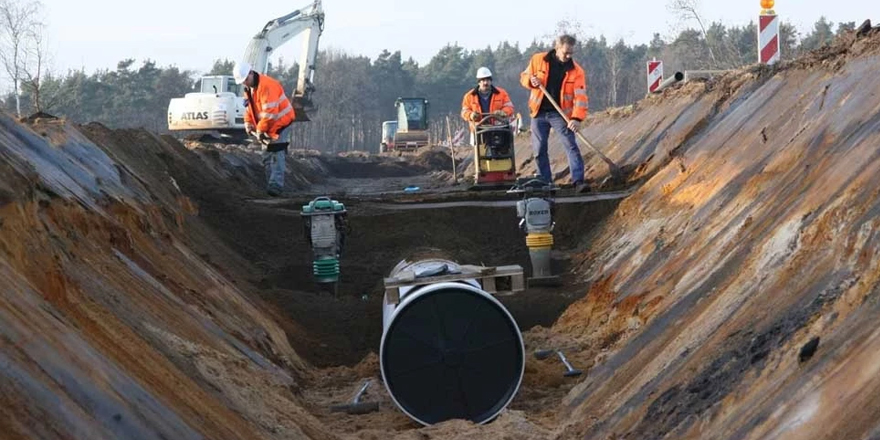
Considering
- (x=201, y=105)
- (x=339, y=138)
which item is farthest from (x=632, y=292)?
(x=339, y=138)

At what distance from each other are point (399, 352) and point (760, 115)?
5.88 meters

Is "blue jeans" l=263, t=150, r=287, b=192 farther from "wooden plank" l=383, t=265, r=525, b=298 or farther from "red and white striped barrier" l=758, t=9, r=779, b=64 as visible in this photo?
"wooden plank" l=383, t=265, r=525, b=298

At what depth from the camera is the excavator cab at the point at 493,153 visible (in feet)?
60.4

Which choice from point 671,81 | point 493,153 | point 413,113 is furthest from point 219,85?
point 493,153

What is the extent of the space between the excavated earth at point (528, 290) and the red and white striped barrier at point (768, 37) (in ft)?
3.10

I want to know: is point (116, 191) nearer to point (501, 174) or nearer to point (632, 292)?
point (632, 292)

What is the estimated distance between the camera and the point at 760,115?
41.5 feet

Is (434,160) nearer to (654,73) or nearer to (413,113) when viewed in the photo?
(413,113)

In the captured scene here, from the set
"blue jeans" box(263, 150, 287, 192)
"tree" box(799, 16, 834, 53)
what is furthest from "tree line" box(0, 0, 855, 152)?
"blue jeans" box(263, 150, 287, 192)

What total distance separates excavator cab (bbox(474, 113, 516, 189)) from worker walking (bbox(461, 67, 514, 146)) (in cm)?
11

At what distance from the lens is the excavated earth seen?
17.0ft

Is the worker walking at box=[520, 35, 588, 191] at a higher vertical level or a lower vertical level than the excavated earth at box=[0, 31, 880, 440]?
higher

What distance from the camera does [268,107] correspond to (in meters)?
17.7

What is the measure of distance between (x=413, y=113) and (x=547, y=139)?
132 ft
